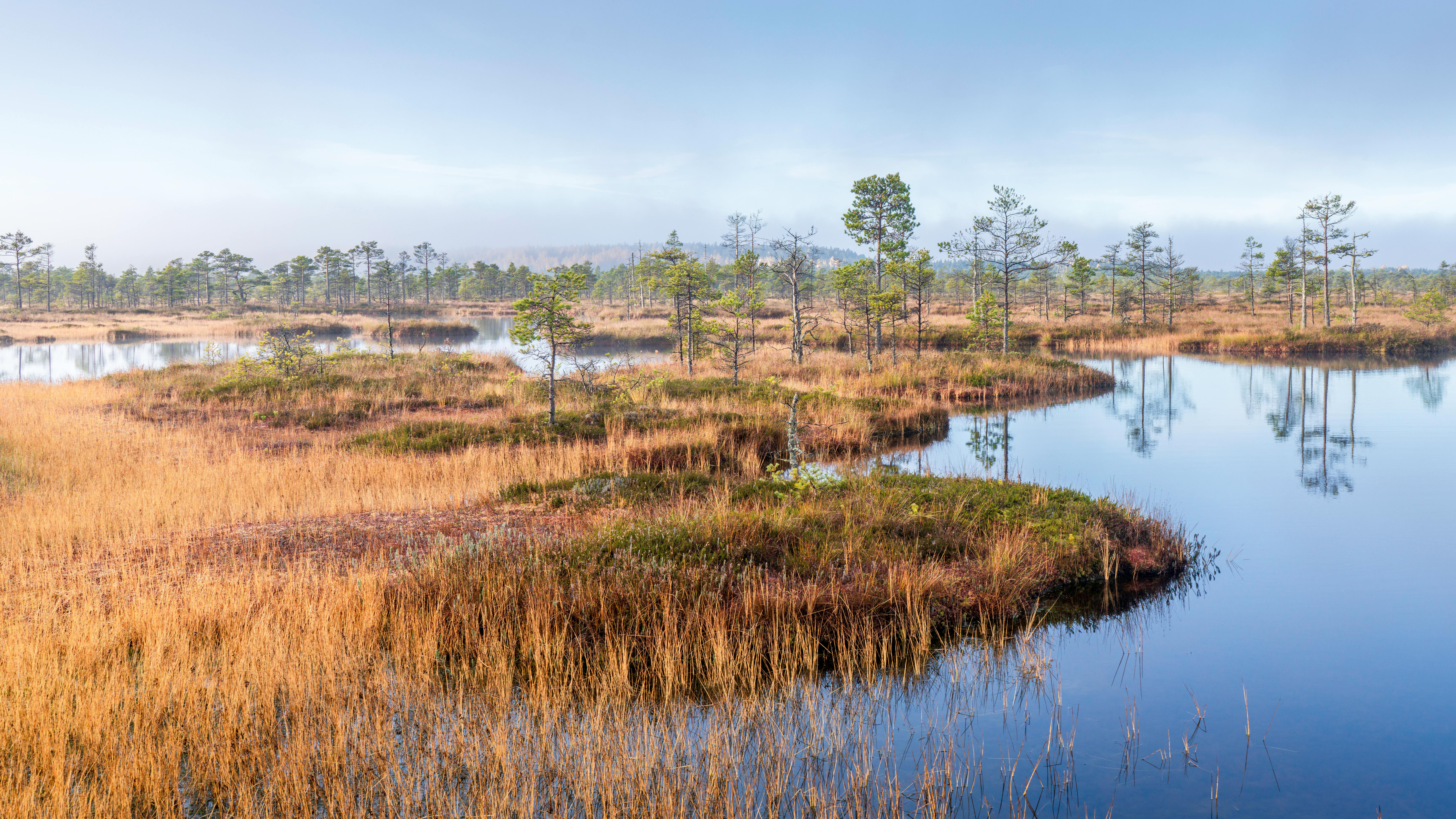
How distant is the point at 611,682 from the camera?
5.63 meters

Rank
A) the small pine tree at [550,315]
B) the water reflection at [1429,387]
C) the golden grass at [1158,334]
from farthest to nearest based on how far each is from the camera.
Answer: the golden grass at [1158,334], the water reflection at [1429,387], the small pine tree at [550,315]

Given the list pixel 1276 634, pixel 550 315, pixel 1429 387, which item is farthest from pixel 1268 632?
pixel 1429 387

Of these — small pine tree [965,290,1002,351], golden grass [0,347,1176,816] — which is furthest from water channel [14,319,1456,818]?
small pine tree [965,290,1002,351]

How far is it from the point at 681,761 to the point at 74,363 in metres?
48.6

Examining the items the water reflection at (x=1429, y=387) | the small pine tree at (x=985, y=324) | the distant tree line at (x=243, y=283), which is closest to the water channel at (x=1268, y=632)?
the water reflection at (x=1429, y=387)

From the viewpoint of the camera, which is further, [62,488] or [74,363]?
[74,363]

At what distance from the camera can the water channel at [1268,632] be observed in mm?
5125

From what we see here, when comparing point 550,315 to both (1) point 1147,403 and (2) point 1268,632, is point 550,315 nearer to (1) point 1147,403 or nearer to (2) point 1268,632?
(2) point 1268,632

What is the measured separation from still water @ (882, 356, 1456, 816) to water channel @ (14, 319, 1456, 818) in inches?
0.9

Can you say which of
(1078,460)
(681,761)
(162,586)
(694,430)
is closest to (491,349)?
(694,430)

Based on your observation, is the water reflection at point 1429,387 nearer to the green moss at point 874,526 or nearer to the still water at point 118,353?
the green moss at point 874,526

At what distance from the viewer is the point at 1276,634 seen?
25.2 ft

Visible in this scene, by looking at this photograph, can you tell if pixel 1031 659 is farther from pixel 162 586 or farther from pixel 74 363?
pixel 74 363

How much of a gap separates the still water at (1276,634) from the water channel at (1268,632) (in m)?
0.02
